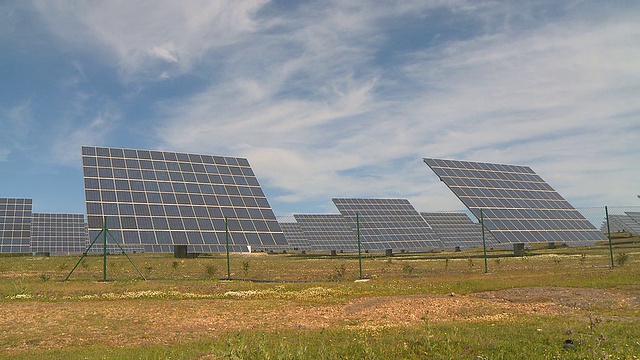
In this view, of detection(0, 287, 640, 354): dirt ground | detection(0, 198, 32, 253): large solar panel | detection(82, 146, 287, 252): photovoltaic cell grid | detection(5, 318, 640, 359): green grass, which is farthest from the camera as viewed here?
detection(0, 198, 32, 253): large solar panel

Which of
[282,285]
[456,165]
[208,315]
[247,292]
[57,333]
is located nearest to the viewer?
[57,333]

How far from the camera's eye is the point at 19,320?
47.8 feet

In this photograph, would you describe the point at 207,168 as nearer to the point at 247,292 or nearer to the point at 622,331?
the point at 247,292

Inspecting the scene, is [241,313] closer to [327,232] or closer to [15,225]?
[327,232]

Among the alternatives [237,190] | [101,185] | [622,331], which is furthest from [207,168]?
[622,331]

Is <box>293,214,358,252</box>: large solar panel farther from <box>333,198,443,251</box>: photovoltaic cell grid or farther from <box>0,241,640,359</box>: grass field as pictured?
<box>0,241,640,359</box>: grass field

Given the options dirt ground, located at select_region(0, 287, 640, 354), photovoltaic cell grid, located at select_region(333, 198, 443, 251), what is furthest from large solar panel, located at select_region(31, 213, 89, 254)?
dirt ground, located at select_region(0, 287, 640, 354)

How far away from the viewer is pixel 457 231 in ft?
252

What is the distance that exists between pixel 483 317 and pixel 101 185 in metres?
31.0

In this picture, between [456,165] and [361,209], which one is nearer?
[456,165]

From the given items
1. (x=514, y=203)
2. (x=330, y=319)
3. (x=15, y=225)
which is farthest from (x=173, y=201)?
(x=15, y=225)

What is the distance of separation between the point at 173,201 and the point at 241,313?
23.5 m

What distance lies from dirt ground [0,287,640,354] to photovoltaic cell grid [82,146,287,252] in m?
14.2

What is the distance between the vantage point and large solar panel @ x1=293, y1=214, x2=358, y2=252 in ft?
229
